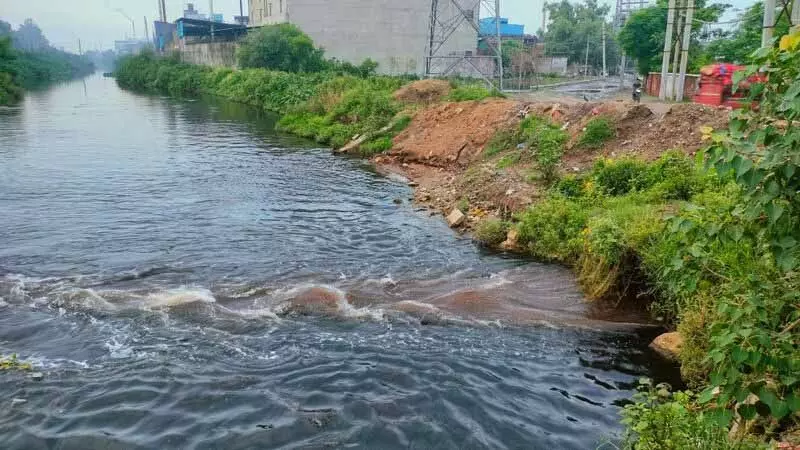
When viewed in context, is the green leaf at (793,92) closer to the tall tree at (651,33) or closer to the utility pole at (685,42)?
the utility pole at (685,42)

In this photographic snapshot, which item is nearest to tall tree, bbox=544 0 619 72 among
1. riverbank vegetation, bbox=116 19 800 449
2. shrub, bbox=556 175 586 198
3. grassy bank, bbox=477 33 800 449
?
riverbank vegetation, bbox=116 19 800 449

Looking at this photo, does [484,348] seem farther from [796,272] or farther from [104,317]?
[104,317]

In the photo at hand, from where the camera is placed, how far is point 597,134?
1492cm

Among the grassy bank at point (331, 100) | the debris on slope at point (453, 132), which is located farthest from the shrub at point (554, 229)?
the grassy bank at point (331, 100)

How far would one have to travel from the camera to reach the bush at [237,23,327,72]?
137ft

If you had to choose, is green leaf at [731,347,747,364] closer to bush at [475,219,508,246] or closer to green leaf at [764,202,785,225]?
green leaf at [764,202,785,225]

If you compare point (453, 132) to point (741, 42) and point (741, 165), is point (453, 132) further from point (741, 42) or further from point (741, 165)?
point (741, 165)

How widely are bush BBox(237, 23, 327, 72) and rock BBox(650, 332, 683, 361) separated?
122ft

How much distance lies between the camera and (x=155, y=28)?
283 feet

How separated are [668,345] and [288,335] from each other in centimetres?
442

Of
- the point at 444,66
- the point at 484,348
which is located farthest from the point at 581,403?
the point at 444,66

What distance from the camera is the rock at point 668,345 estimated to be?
6.90 m

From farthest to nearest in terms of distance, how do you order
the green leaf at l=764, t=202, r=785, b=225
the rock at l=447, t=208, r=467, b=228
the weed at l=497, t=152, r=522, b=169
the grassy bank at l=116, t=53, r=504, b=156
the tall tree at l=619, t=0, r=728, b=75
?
the tall tree at l=619, t=0, r=728, b=75, the grassy bank at l=116, t=53, r=504, b=156, the weed at l=497, t=152, r=522, b=169, the rock at l=447, t=208, r=467, b=228, the green leaf at l=764, t=202, r=785, b=225

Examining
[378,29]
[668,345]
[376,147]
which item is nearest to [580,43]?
[378,29]
